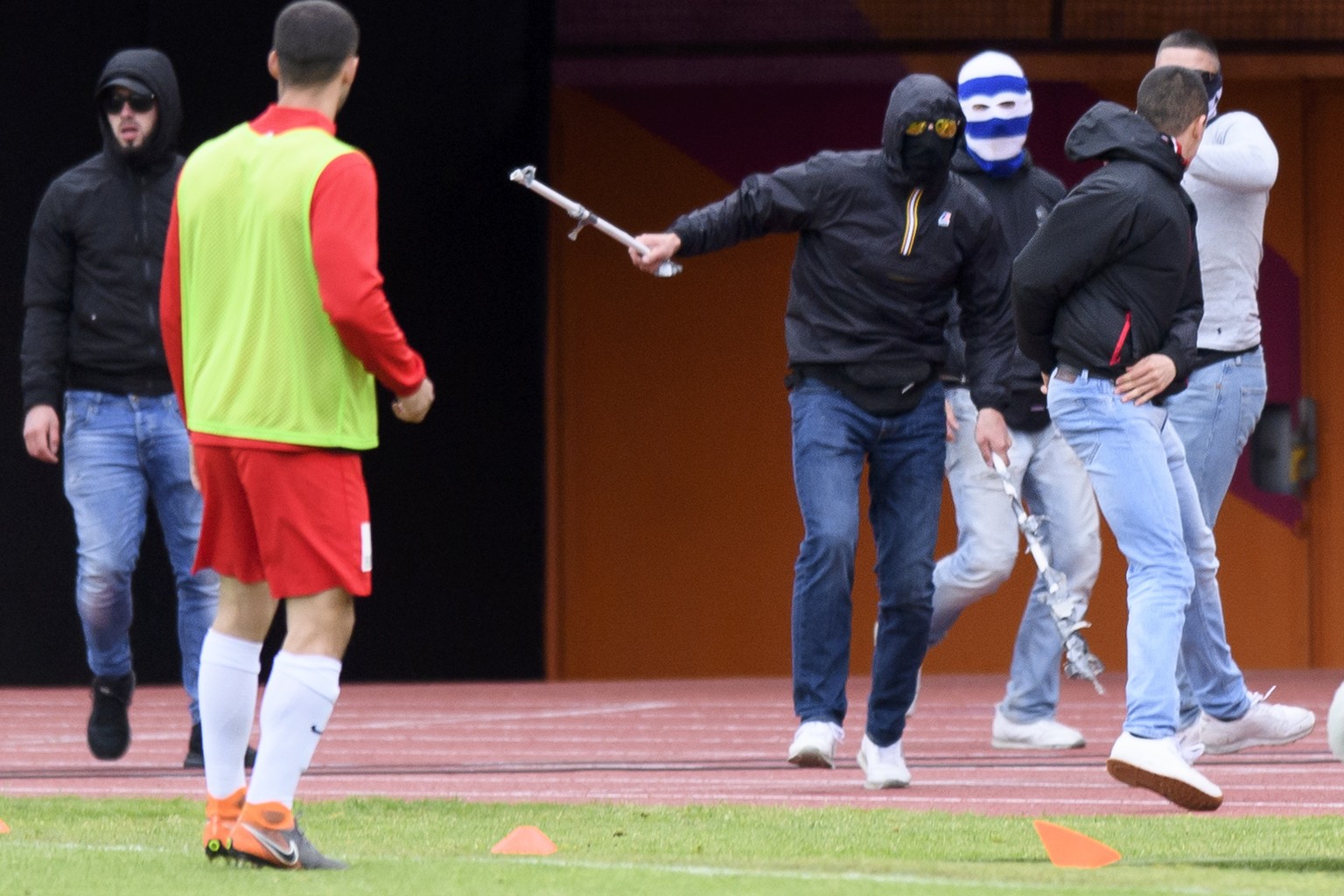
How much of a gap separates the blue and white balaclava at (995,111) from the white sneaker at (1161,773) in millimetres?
2514

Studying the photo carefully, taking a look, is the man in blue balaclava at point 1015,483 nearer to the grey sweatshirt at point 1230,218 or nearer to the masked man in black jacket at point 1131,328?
the grey sweatshirt at point 1230,218

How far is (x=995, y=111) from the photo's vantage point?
7.52 m

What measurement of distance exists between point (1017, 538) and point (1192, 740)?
1.00 m

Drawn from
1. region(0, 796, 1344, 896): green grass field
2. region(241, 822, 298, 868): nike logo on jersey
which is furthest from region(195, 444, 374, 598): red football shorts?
region(0, 796, 1344, 896): green grass field

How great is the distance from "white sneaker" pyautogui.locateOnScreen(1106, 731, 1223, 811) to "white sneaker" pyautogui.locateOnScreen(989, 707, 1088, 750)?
6.81ft

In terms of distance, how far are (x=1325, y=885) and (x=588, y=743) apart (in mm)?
4265

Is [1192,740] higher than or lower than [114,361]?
lower

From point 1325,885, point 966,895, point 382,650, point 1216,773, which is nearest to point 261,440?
point 966,895

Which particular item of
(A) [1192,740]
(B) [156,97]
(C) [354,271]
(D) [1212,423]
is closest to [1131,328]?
(D) [1212,423]

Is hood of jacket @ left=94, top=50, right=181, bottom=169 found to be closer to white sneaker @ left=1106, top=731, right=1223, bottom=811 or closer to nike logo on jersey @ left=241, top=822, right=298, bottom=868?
nike logo on jersey @ left=241, top=822, right=298, bottom=868

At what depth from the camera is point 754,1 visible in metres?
12.3

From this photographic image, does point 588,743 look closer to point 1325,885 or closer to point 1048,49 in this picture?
point 1325,885

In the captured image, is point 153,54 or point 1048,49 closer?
point 153,54

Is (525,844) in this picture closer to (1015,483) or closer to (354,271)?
(354,271)
